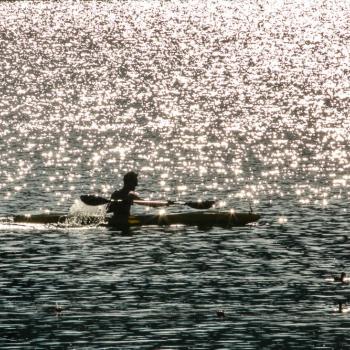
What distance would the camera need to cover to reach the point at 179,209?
247 ft

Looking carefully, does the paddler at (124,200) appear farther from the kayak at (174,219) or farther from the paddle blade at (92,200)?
the paddle blade at (92,200)

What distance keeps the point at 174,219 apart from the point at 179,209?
7.51 meters

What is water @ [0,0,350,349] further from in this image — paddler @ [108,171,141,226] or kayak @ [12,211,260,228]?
paddler @ [108,171,141,226]

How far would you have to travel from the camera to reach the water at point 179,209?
157ft

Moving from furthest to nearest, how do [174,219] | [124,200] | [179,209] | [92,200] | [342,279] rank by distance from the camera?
[179,209]
[174,219]
[124,200]
[92,200]
[342,279]

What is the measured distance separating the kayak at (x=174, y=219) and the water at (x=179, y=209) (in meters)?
0.83

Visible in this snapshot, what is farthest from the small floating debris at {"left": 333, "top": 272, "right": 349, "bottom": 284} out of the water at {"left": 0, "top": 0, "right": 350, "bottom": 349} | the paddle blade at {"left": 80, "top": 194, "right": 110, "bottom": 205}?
the paddle blade at {"left": 80, "top": 194, "right": 110, "bottom": 205}

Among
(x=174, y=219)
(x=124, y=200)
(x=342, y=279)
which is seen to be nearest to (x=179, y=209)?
(x=174, y=219)

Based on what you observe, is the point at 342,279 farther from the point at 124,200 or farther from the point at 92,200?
the point at 92,200

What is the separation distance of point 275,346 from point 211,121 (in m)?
74.4

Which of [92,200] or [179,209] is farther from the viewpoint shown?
[179,209]

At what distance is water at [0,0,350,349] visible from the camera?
1879 inches

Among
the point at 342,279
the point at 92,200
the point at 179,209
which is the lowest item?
the point at 342,279

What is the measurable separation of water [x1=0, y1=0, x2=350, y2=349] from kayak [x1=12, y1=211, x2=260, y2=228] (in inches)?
32.7
